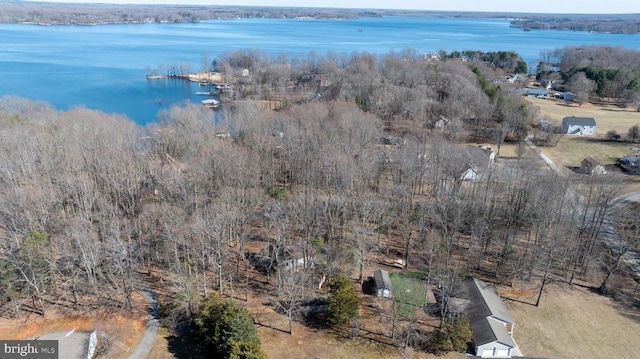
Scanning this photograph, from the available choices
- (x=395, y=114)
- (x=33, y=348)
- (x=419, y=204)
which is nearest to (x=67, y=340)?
(x=33, y=348)

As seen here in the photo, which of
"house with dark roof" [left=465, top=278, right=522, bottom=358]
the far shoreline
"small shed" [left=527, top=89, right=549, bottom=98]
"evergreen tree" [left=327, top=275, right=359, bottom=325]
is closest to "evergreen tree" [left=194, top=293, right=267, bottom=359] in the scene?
"evergreen tree" [left=327, top=275, right=359, bottom=325]

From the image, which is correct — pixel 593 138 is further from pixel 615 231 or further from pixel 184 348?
pixel 184 348

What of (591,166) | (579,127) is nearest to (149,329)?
(591,166)

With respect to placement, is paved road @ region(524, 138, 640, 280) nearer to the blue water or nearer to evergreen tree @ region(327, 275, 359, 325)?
evergreen tree @ region(327, 275, 359, 325)

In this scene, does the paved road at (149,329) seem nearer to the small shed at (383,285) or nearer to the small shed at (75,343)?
the small shed at (75,343)

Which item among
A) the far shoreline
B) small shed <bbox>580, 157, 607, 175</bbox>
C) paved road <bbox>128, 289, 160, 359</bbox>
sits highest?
small shed <bbox>580, 157, 607, 175</bbox>

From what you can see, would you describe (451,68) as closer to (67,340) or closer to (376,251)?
(376,251)
